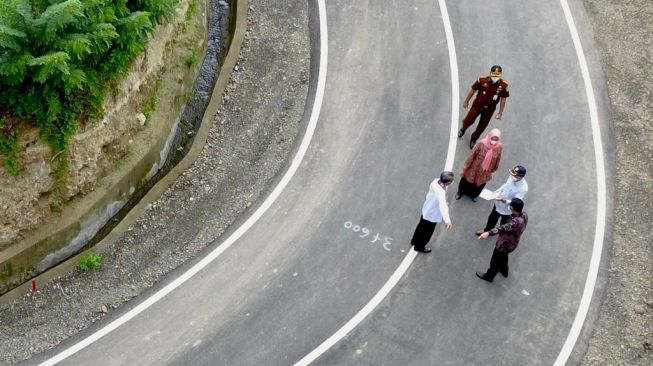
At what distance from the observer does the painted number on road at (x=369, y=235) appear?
510 inches

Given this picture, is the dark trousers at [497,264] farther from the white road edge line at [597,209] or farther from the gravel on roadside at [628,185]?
the gravel on roadside at [628,185]

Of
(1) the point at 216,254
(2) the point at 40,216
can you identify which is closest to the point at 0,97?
(2) the point at 40,216

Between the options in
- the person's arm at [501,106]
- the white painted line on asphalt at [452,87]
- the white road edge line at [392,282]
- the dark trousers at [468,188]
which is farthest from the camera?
the white painted line on asphalt at [452,87]

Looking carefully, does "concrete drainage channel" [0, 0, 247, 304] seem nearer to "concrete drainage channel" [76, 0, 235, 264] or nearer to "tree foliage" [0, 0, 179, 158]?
"concrete drainage channel" [76, 0, 235, 264]

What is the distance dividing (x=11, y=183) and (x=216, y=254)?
3.51 m

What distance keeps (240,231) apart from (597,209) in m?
6.56

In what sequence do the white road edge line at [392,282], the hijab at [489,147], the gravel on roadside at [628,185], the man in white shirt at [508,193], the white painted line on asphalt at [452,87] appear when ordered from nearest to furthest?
the white road edge line at [392,282] < the man in white shirt at [508,193] < the gravel on roadside at [628,185] < the hijab at [489,147] < the white painted line on asphalt at [452,87]

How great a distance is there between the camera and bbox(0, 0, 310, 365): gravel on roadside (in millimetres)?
11953

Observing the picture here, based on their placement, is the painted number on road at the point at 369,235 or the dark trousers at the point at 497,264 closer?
the dark trousers at the point at 497,264

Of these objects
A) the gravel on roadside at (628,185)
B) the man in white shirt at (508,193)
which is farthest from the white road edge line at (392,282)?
the gravel on roadside at (628,185)

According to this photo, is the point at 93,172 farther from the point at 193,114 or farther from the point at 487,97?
the point at 487,97

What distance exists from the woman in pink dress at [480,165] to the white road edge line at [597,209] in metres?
2.27

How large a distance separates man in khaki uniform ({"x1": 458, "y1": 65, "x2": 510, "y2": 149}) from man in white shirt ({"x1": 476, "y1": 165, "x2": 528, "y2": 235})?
5.65ft

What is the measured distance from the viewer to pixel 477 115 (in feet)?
45.6
